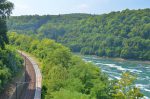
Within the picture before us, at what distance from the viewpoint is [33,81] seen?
6900 centimetres

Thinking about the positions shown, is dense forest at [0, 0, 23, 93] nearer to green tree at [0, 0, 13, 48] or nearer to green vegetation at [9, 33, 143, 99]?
green tree at [0, 0, 13, 48]

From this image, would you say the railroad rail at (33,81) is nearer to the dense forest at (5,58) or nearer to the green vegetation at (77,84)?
the green vegetation at (77,84)

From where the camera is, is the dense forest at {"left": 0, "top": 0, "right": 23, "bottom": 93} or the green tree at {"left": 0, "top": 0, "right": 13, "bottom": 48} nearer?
the dense forest at {"left": 0, "top": 0, "right": 23, "bottom": 93}

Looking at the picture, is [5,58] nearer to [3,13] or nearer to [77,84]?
[3,13]

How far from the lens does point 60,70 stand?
62.8 meters

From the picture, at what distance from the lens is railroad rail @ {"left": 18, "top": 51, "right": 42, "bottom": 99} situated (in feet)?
191

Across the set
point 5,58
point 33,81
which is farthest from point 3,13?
point 33,81

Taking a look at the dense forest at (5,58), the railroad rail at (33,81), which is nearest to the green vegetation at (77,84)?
the railroad rail at (33,81)

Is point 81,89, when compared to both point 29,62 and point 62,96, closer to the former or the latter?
point 62,96

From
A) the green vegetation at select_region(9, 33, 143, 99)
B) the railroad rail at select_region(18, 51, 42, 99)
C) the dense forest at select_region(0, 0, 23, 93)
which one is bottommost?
the railroad rail at select_region(18, 51, 42, 99)

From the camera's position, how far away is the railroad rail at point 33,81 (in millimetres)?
58369

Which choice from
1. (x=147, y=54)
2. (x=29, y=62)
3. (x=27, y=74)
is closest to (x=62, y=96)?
(x=27, y=74)

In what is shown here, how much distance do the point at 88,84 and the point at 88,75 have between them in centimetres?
296

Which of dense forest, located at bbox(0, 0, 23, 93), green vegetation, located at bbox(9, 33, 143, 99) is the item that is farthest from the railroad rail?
dense forest, located at bbox(0, 0, 23, 93)
